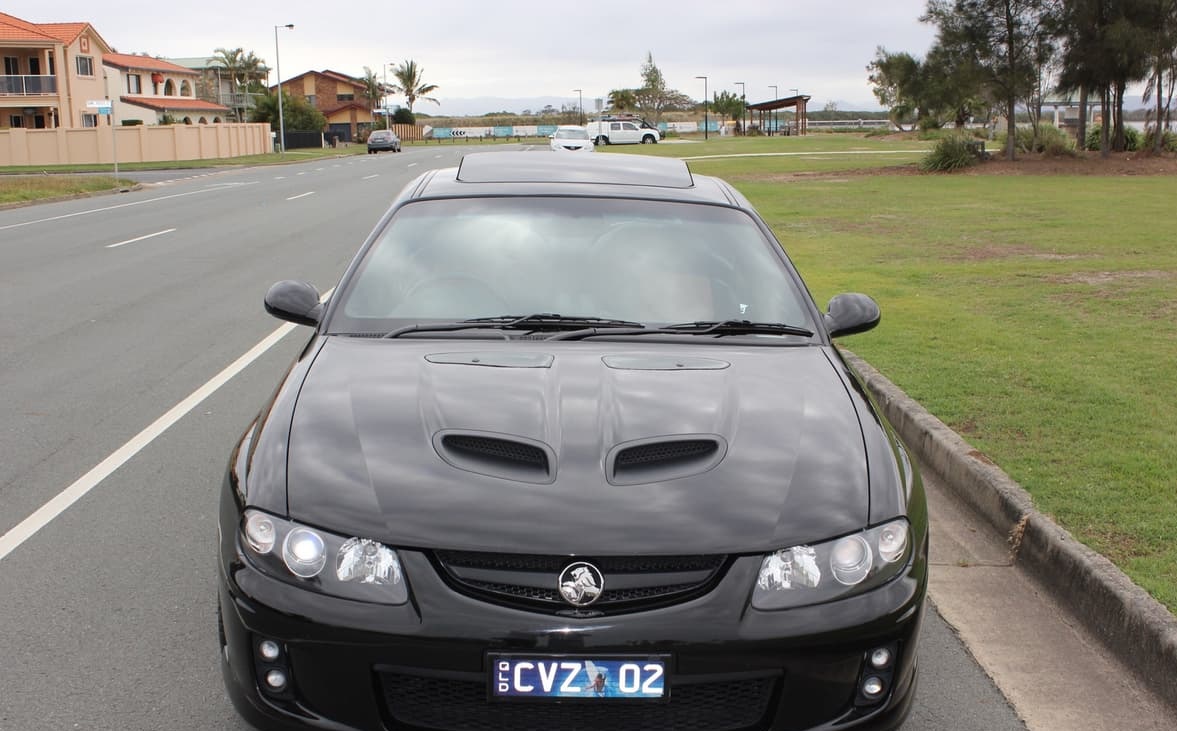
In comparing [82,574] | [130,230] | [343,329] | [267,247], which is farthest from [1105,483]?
[130,230]

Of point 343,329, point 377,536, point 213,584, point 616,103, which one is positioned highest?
point 616,103

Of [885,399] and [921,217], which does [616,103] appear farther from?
[885,399]

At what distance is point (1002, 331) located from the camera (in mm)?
9328

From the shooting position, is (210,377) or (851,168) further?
(851,168)

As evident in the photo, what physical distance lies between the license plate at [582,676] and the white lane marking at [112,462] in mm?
2970

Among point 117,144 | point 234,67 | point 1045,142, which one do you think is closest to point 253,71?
point 234,67

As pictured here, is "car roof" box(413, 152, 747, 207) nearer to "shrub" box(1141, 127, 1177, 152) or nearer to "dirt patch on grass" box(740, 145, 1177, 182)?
"dirt patch on grass" box(740, 145, 1177, 182)

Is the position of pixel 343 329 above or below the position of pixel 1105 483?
above

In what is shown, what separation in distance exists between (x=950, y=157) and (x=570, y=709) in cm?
3332

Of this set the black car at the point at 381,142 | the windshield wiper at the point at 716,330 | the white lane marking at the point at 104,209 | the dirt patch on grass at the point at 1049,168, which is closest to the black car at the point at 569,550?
the windshield wiper at the point at 716,330

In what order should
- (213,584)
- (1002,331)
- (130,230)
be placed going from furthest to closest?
1. (130,230)
2. (1002,331)
3. (213,584)

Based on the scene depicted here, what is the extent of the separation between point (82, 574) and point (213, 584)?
0.55m

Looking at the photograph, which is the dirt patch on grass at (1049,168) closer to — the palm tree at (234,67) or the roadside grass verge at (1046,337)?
the roadside grass verge at (1046,337)

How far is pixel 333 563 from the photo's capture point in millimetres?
2791
